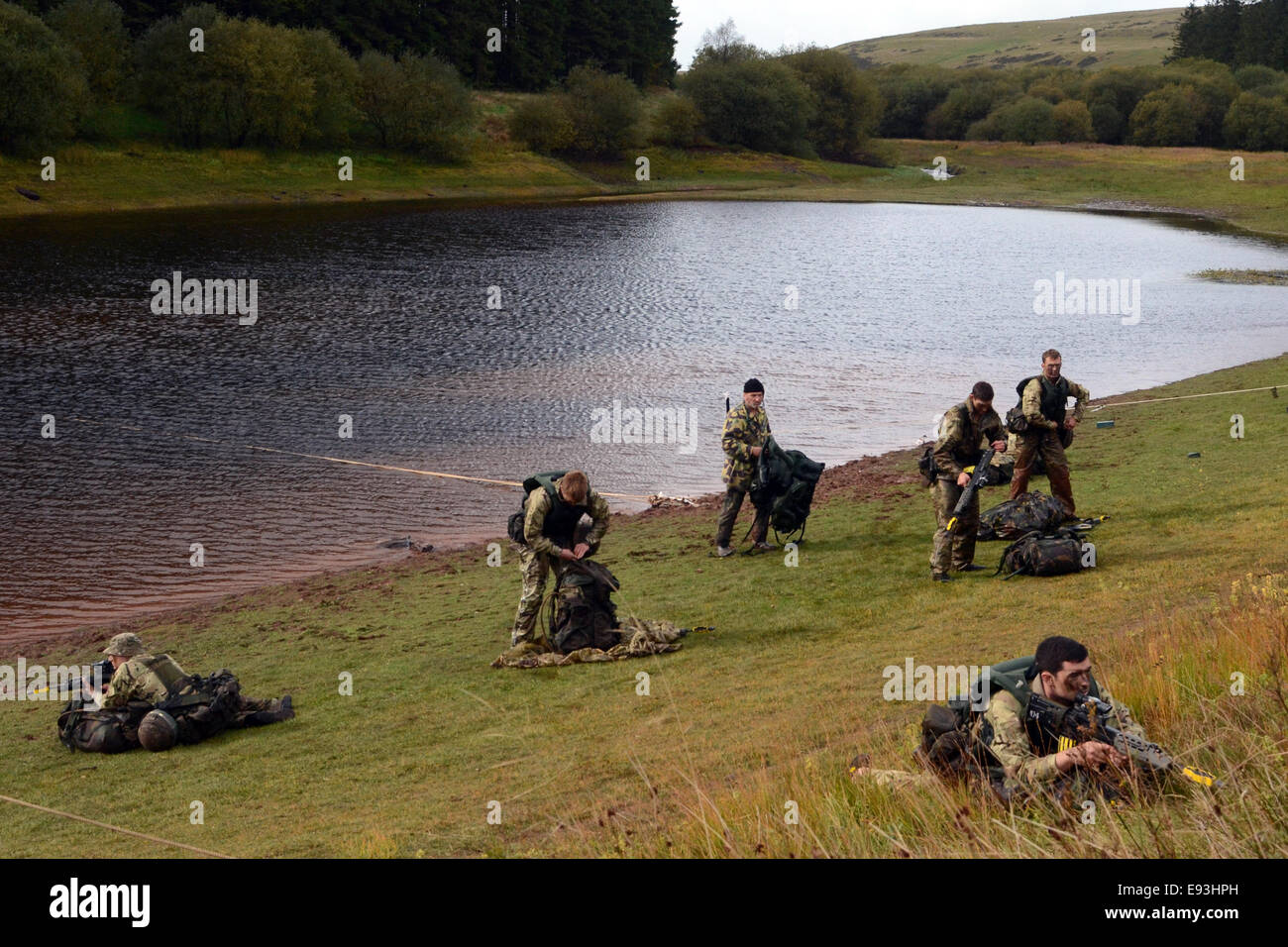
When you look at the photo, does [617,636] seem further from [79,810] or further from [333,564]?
[333,564]

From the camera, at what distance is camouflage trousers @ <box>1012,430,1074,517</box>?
57.2ft

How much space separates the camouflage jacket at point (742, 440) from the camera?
18.4 m

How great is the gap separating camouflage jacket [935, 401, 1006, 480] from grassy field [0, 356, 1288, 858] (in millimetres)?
1554

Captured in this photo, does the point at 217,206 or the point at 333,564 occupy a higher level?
the point at 217,206

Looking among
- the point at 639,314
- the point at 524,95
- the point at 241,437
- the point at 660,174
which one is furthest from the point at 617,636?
the point at 524,95

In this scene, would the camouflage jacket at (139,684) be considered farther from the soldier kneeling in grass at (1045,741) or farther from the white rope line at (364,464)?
the white rope line at (364,464)

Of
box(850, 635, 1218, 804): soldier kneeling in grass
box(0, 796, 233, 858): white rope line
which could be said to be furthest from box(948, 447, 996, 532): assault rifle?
box(0, 796, 233, 858): white rope line

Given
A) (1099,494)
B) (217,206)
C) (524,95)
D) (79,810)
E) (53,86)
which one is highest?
(524,95)

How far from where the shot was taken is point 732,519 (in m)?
19.2

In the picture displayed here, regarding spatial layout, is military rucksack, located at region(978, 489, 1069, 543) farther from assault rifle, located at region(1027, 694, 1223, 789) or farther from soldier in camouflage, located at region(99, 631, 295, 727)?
soldier in camouflage, located at region(99, 631, 295, 727)

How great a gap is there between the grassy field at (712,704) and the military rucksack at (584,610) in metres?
0.58

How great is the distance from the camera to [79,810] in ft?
37.3

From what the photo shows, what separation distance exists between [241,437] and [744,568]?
54.4 feet
